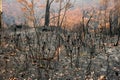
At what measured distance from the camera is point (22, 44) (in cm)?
1059

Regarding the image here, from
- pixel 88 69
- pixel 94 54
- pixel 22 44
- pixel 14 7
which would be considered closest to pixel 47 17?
pixel 22 44

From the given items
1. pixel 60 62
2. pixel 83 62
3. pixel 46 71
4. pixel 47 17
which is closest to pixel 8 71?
pixel 46 71

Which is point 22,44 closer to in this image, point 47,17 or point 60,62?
point 60,62

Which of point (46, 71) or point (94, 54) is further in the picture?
point (94, 54)

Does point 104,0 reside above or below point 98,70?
above

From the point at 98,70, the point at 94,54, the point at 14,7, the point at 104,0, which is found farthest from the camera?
the point at 14,7

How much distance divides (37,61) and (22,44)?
7.63 feet

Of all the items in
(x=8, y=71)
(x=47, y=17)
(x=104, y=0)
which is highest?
(x=104, y=0)

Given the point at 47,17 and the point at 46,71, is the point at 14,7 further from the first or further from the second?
the point at 46,71

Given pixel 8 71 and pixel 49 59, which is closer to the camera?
pixel 8 71

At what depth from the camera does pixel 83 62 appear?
8453 mm

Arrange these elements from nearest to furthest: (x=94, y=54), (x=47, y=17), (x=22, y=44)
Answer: (x=94, y=54), (x=22, y=44), (x=47, y=17)

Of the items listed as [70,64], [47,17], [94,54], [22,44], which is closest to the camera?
[70,64]

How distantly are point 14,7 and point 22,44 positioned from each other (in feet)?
319
